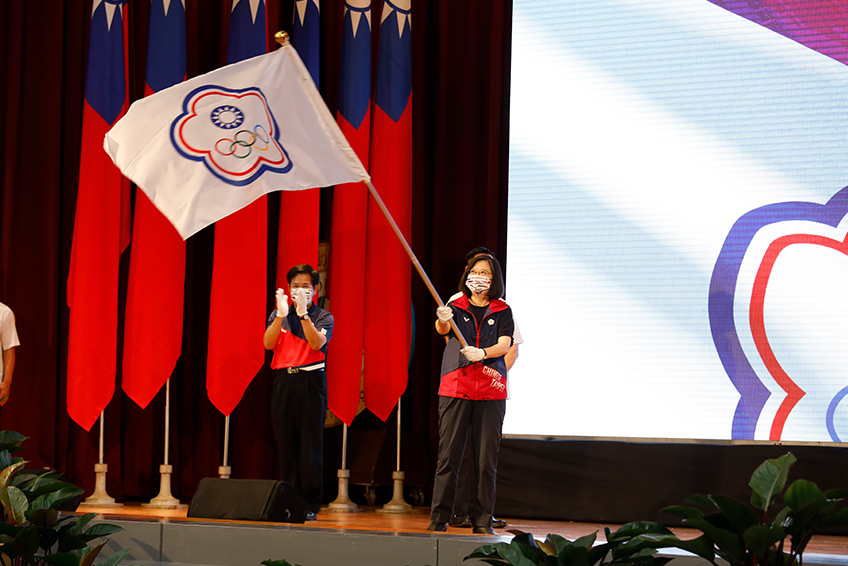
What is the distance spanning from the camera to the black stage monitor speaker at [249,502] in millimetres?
3604

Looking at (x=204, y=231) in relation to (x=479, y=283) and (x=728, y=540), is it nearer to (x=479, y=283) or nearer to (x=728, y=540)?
(x=479, y=283)

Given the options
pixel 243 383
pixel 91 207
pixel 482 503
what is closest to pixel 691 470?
pixel 482 503

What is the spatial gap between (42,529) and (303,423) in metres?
2.26

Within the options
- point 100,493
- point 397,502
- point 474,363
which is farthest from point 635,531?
point 100,493

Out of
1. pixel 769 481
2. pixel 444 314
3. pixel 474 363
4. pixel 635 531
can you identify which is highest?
pixel 444 314

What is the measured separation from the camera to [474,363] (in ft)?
12.4

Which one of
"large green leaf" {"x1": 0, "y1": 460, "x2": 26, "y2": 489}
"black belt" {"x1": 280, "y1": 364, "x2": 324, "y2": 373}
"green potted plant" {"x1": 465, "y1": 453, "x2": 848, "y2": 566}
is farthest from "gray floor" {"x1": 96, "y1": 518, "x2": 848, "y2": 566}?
"green potted plant" {"x1": 465, "y1": 453, "x2": 848, "y2": 566}

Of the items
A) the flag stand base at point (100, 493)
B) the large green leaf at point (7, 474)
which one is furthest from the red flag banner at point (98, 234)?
the large green leaf at point (7, 474)

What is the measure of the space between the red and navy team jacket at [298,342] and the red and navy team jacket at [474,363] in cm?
72

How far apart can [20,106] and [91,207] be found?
0.88 m

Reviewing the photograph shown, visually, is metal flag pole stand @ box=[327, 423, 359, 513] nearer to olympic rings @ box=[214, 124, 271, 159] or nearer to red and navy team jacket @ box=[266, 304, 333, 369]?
red and navy team jacket @ box=[266, 304, 333, 369]

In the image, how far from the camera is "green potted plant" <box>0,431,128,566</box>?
6.56ft

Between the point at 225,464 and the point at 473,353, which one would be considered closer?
the point at 473,353

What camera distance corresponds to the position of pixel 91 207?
4910 mm
